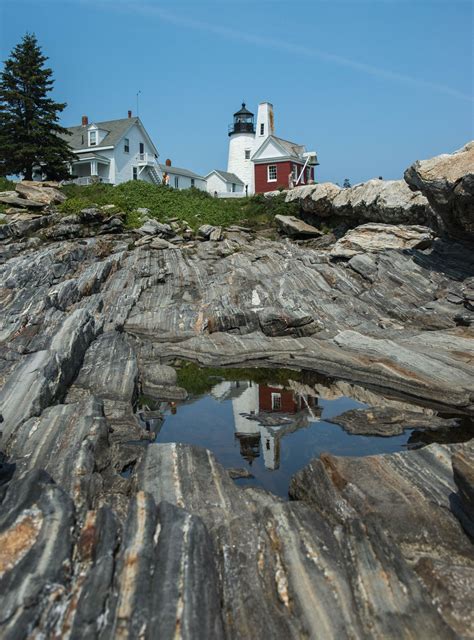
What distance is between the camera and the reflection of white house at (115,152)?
209 ft

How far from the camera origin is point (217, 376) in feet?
76.1

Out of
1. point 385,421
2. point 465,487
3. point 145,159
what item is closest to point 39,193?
point 145,159

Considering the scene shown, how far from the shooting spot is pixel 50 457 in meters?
12.8

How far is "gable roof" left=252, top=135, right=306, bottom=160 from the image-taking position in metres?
67.2

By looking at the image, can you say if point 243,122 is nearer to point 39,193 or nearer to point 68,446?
point 39,193

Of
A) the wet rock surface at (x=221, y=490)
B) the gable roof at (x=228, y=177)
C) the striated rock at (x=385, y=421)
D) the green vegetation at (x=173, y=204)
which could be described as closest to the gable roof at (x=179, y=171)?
the gable roof at (x=228, y=177)

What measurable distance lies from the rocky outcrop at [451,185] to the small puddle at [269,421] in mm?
11861

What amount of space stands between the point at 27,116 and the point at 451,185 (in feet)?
127

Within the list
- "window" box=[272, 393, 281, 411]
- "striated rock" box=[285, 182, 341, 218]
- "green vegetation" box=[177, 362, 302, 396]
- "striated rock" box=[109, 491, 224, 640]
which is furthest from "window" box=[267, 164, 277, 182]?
"striated rock" box=[109, 491, 224, 640]

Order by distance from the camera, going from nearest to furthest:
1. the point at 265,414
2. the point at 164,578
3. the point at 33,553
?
the point at 164,578, the point at 33,553, the point at 265,414

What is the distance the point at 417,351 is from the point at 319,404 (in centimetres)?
474

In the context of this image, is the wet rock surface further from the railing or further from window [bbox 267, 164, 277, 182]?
window [bbox 267, 164, 277, 182]

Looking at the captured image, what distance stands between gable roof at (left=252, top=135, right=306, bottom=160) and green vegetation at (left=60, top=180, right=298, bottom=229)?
15.7 metres

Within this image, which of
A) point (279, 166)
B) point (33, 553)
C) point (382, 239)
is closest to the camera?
point (33, 553)
